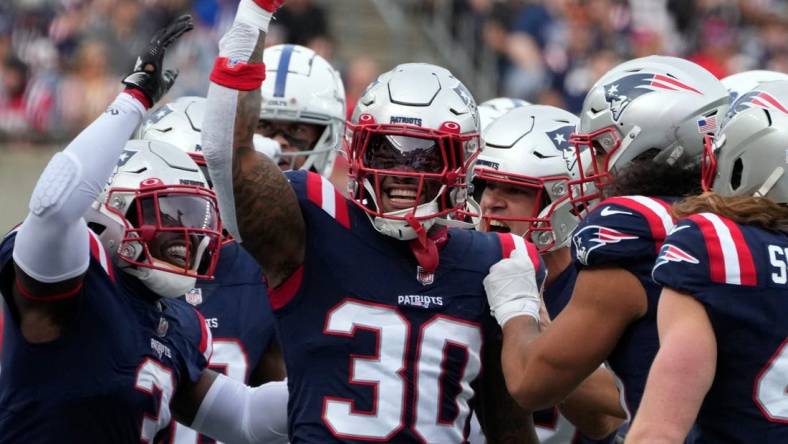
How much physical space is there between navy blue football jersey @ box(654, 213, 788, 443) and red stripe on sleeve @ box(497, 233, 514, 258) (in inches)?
28.7

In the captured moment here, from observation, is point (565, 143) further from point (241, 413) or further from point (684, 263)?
point (684, 263)

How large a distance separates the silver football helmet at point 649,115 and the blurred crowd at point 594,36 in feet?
26.8

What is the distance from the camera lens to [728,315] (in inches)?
119

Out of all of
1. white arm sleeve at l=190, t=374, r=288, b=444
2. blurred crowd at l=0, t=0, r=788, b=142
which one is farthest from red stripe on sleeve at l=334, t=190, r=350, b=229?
blurred crowd at l=0, t=0, r=788, b=142

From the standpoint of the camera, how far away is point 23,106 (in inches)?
539

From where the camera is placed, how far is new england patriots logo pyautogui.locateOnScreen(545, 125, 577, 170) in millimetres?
4730

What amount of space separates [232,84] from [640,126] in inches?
47.2

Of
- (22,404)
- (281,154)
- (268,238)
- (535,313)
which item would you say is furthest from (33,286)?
(281,154)

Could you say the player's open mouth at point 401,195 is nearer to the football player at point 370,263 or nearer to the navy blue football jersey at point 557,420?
the football player at point 370,263

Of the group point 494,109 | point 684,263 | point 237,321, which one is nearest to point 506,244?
point 684,263

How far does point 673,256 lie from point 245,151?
1027 millimetres

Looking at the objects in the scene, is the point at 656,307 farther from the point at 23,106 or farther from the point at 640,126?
the point at 23,106

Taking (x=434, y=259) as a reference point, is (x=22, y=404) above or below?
below

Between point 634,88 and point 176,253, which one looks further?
point 634,88
